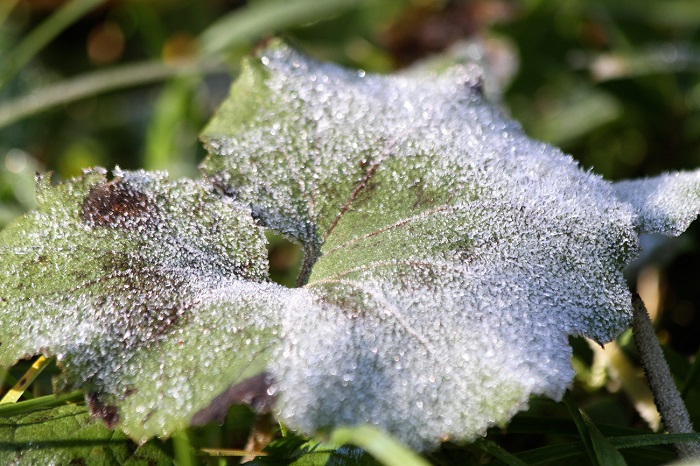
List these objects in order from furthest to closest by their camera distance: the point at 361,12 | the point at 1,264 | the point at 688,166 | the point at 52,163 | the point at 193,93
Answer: the point at 361,12 < the point at 52,163 < the point at 193,93 < the point at 688,166 < the point at 1,264

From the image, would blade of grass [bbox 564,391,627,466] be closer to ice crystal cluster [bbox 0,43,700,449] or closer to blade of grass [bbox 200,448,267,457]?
ice crystal cluster [bbox 0,43,700,449]

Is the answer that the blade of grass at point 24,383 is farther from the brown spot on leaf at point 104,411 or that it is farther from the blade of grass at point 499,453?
the blade of grass at point 499,453

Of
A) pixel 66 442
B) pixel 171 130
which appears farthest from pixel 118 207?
pixel 171 130

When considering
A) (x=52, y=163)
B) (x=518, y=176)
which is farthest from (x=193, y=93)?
(x=518, y=176)

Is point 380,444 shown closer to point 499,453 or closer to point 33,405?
point 499,453

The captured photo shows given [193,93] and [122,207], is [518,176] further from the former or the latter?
[193,93]

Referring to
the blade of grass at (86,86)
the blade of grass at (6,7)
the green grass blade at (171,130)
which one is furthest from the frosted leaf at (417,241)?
the blade of grass at (6,7)

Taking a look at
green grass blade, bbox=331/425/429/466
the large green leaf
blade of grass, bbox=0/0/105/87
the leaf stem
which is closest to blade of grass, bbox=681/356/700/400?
the leaf stem
